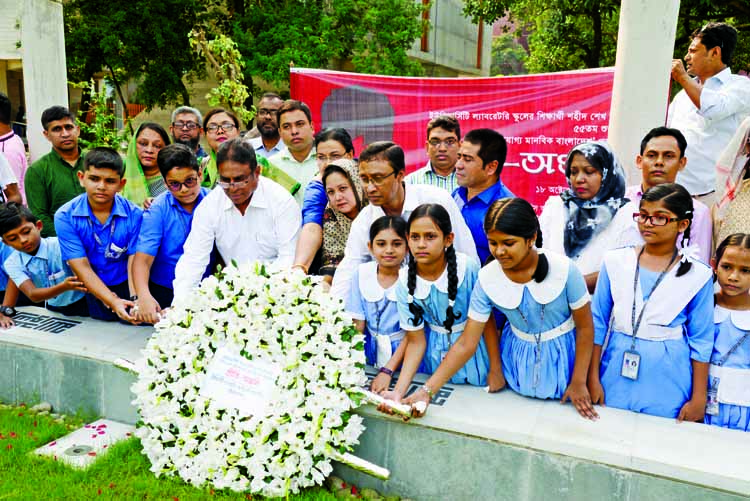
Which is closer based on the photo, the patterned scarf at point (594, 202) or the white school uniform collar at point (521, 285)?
the white school uniform collar at point (521, 285)

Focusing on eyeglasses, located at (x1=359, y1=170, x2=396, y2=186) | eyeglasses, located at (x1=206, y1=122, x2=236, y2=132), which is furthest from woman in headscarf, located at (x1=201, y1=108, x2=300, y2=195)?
eyeglasses, located at (x1=359, y1=170, x2=396, y2=186)

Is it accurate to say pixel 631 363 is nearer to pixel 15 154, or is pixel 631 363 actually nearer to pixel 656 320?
pixel 656 320

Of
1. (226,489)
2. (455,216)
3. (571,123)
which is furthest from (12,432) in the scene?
(571,123)

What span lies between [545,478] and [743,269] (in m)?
1.41

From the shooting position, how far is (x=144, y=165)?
494cm

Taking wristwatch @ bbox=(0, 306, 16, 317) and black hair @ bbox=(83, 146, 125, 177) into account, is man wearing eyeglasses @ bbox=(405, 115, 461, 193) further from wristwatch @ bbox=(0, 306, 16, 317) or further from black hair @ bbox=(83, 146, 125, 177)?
wristwatch @ bbox=(0, 306, 16, 317)

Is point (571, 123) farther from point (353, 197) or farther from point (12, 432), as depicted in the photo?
point (12, 432)

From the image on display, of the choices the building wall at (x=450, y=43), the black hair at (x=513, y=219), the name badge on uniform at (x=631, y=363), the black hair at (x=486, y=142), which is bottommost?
the name badge on uniform at (x=631, y=363)

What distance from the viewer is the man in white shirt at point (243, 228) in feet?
12.8

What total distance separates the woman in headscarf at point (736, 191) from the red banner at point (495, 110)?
2.95m

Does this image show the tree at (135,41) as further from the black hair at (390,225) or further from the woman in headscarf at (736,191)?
the woman in headscarf at (736,191)

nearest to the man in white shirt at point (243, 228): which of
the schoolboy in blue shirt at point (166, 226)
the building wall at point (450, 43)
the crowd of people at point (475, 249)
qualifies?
the crowd of people at point (475, 249)

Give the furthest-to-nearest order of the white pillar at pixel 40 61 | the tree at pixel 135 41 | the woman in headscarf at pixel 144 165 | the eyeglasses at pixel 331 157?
1. the tree at pixel 135 41
2. the white pillar at pixel 40 61
3. the woman in headscarf at pixel 144 165
4. the eyeglasses at pixel 331 157

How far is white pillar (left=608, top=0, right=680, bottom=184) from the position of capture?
4316mm
